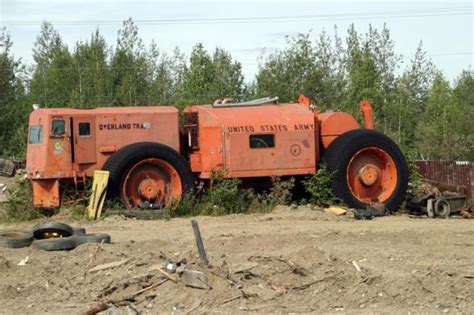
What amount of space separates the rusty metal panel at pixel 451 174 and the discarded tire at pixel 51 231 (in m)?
10.9

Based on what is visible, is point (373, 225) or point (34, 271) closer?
point (34, 271)

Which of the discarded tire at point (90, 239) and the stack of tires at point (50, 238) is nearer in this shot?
the stack of tires at point (50, 238)

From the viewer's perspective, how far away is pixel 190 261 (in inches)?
390

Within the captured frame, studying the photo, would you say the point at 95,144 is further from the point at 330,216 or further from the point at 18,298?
the point at 18,298

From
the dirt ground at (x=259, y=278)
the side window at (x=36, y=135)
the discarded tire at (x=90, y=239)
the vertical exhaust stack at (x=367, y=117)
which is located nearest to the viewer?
the dirt ground at (x=259, y=278)

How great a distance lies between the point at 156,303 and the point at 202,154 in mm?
9945

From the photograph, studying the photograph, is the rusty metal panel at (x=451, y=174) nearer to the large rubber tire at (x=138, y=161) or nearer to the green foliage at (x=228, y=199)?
the green foliage at (x=228, y=199)

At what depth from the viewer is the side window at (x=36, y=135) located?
59.6 ft

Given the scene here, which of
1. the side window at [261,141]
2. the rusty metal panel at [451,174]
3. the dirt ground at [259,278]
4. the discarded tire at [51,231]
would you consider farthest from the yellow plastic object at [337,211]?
the discarded tire at [51,231]

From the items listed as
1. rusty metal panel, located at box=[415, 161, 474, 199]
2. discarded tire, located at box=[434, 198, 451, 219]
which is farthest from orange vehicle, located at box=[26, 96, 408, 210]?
rusty metal panel, located at box=[415, 161, 474, 199]

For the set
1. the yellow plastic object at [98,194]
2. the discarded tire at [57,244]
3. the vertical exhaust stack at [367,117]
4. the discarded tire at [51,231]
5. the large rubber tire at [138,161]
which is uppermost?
the vertical exhaust stack at [367,117]

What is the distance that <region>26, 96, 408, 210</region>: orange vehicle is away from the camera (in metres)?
17.9

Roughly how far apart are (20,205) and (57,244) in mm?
6487

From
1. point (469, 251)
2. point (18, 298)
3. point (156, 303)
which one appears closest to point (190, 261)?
point (156, 303)
